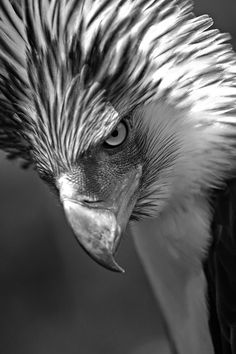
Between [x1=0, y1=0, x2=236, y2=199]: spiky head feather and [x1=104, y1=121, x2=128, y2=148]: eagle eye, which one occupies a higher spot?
[x1=0, y1=0, x2=236, y2=199]: spiky head feather

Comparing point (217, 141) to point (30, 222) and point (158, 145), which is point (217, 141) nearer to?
point (158, 145)

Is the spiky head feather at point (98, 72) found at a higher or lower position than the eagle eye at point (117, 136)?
higher

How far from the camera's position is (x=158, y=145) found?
5.22 feet

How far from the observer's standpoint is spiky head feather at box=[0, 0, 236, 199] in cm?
147

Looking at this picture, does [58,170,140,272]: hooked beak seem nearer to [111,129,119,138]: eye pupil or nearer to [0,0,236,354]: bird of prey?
[0,0,236,354]: bird of prey

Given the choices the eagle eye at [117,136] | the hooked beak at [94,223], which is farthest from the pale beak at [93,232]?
the eagle eye at [117,136]

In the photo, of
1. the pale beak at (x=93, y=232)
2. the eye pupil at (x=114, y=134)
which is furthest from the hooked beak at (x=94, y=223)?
the eye pupil at (x=114, y=134)

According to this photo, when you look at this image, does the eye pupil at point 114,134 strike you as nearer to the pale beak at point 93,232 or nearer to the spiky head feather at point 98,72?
the spiky head feather at point 98,72

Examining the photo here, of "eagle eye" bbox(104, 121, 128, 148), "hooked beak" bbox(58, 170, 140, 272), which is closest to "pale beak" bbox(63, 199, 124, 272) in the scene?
"hooked beak" bbox(58, 170, 140, 272)

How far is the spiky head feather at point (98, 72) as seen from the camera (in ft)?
4.81

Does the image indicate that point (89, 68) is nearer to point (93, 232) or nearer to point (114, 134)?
point (114, 134)

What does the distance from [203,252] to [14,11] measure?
2.08ft

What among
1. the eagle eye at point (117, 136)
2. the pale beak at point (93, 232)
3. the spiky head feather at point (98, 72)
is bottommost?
the pale beak at point (93, 232)

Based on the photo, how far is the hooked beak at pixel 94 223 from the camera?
143cm
